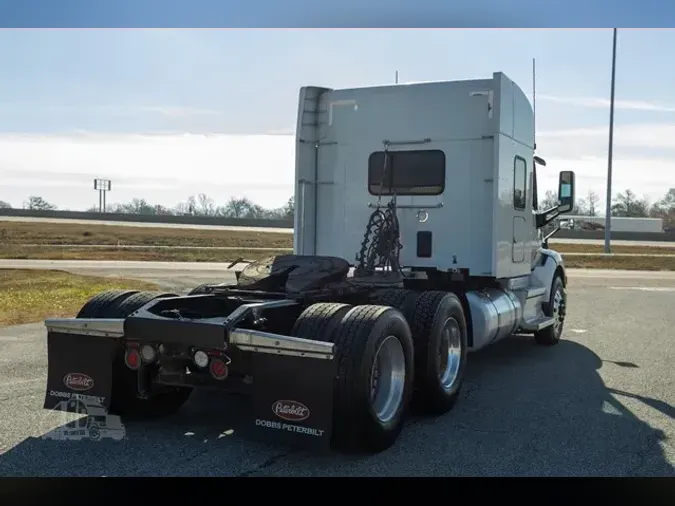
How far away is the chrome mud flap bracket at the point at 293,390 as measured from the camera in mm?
4406

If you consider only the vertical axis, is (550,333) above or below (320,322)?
below

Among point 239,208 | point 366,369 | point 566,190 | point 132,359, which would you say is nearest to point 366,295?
point 366,369

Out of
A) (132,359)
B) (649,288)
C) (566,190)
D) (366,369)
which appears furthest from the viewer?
(649,288)

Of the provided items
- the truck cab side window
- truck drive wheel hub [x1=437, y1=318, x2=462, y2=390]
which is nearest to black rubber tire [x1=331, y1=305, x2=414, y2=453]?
truck drive wheel hub [x1=437, y1=318, x2=462, y2=390]

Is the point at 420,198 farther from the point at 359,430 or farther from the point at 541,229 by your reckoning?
the point at 359,430

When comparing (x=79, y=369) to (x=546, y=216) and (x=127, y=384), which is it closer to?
(x=127, y=384)

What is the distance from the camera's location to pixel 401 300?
593cm

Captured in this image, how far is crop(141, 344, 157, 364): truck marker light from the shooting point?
4.99 metres

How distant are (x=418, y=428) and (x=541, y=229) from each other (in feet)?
16.8

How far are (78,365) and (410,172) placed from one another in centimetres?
423

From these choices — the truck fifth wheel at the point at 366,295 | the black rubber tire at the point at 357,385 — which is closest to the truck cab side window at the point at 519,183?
the truck fifth wheel at the point at 366,295

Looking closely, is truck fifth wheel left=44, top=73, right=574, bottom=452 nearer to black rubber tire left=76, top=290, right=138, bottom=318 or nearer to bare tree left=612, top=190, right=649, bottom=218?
black rubber tire left=76, top=290, right=138, bottom=318
